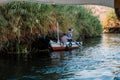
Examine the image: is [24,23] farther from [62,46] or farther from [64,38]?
[62,46]

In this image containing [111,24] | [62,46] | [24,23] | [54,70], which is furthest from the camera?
[111,24]

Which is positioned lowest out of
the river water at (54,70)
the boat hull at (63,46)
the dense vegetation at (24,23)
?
the river water at (54,70)

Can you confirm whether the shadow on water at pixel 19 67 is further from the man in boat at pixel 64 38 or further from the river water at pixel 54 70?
the man in boat at pixel 64 38

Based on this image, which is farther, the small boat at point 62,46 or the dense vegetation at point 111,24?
the dense vegetation at point 111,24

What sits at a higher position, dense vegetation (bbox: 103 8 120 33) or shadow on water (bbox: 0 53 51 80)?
dense vegetation (bbox: 103 8 120 33)

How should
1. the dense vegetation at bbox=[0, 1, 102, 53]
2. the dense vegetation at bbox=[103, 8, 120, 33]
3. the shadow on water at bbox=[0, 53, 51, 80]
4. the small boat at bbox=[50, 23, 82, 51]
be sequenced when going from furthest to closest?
1. the dense vegetation at bbox=[103, 8, 120, 33]
2. the small boat at bbox=[50, 23, 82, 51]
3. the dense vegetation at bbox=[0, 1, 102, 53]
4. the shadow on water at bbox=[0, 53, 51, 80]

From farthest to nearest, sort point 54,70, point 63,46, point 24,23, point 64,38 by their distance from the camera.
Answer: point 63,46, point 64,38, point 24,23, point 54,70

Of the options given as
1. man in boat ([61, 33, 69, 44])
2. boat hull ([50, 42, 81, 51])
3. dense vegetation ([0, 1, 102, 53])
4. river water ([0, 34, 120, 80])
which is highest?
dense vegetation ([0, 1, 102, 53])

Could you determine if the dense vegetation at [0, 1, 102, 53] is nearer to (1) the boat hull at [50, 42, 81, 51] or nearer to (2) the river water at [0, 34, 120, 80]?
(1) the boat hull at [50, 42, 81, 51]

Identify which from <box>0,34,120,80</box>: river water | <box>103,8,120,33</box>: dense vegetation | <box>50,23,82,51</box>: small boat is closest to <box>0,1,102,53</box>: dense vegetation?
<box>50,23,82,51</box>: small boat

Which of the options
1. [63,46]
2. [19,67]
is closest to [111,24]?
[63,46]

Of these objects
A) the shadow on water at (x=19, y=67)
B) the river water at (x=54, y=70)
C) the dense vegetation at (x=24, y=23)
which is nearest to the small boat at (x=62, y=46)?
the dense vegetation at (x=24, y=23)

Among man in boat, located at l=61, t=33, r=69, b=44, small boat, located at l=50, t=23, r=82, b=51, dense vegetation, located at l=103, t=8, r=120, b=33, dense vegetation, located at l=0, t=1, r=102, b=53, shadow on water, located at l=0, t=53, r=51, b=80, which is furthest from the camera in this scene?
dense vegetation, located at l=103, t=8, r=120, b=33

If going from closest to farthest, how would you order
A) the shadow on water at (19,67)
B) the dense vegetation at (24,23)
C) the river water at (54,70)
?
1. the river water at (54,70)
2. the shadow on water at (19,67)
3. the dense vegetation at (24,23)
